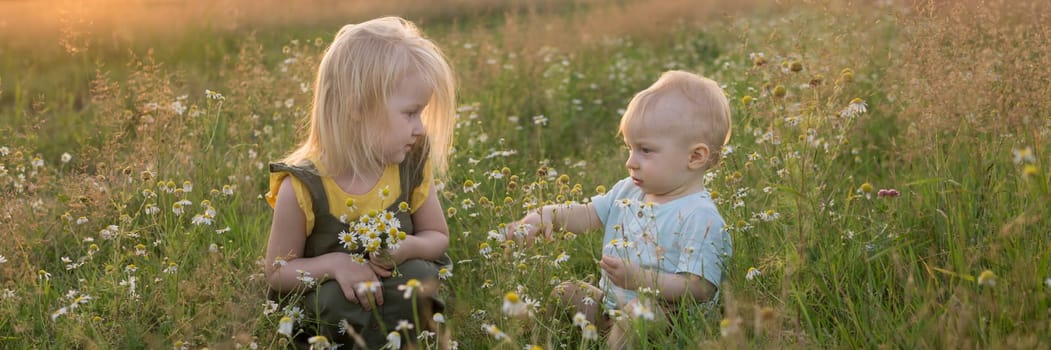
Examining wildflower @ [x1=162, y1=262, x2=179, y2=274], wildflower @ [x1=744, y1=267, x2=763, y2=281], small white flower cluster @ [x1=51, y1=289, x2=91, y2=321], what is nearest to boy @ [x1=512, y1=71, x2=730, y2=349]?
wildflower @ [x1=744, y1=267, x2=763, y2=281]

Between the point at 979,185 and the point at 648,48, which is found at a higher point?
the point at 979,185

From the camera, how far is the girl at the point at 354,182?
309 cm

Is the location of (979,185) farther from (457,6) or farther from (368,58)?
(457,6)

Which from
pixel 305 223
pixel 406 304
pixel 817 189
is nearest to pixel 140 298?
pixel 305 223

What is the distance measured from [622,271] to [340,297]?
0.89m

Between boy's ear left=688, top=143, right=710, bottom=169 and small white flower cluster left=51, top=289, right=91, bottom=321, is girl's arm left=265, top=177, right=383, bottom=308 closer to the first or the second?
small white flower cluster left=51, top=289, right=91, bottom=321

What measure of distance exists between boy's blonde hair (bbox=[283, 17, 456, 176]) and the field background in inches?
18.2

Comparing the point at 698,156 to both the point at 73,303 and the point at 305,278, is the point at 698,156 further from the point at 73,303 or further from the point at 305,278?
the point at 73,303

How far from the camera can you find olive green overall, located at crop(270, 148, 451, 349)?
122 inches

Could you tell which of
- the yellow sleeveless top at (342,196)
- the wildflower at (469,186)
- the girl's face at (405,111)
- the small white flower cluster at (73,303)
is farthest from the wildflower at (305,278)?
the wildflower at (469,186)

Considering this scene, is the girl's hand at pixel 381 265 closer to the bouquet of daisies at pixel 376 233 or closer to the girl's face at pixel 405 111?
the bouquet of daisies at pixel 376 233

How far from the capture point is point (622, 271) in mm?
2932

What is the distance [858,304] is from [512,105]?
10.7 feet

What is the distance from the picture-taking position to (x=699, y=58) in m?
8.00
